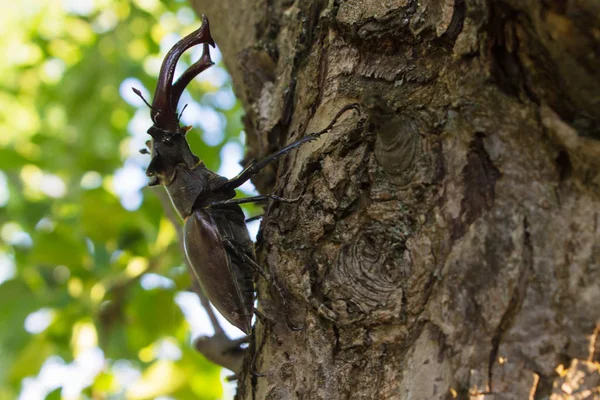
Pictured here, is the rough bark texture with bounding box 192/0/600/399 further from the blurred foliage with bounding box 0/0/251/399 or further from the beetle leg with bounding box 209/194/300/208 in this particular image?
the blurred foliage with bounding box 0/0/251/399

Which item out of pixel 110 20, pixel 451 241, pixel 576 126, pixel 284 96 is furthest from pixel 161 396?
pixel 110 20

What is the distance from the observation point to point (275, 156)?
1.88m

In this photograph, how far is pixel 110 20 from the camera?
4719mm

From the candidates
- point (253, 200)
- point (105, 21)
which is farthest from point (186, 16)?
point (253, 200)

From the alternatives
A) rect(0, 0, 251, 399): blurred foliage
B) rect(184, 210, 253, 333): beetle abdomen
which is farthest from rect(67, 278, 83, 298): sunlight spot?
rect(184, 210, 253, 333): beetle abdomen

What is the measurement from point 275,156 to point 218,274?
554mm

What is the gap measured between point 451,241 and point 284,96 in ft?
2.80

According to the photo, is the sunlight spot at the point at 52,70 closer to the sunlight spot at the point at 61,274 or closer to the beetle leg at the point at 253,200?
the sunlight spot at the point at 61,274

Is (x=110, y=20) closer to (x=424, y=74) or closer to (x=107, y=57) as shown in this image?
(x=107, y=57)

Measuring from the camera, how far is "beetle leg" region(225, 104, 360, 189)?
1547mm

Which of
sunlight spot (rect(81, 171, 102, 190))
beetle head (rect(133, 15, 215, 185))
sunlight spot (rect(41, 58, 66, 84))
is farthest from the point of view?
sunlight spot (rect(41, 58, 66, 84))

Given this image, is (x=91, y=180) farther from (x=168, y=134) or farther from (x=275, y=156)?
(x=275, y=156)

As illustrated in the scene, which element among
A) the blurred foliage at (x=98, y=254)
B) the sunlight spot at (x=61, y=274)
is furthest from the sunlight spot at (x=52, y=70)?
the sunlight spot at (x=61, y=274)

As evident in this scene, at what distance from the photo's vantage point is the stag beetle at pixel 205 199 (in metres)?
1.98
